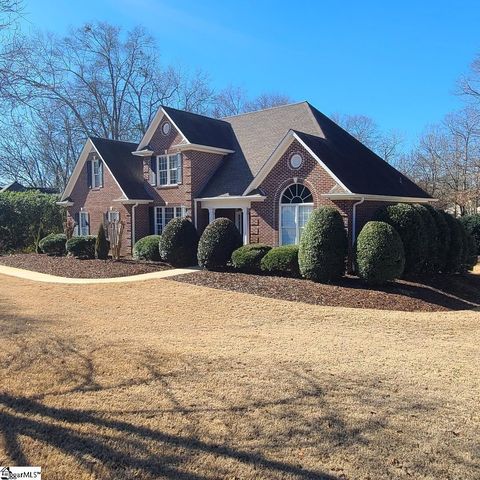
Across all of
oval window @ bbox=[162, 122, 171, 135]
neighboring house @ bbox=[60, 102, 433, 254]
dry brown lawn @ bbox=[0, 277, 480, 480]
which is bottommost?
dry brown lawn @ bbox=[0, 277, 480, 480]

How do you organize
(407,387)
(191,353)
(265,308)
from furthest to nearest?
(265,308)
(191,353)
(407,387)

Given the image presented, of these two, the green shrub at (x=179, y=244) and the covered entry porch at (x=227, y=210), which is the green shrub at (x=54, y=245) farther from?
the green shrub at (x=179, y=244)

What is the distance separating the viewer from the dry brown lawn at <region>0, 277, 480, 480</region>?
396 cm

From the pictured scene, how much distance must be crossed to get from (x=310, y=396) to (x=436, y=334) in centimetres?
482

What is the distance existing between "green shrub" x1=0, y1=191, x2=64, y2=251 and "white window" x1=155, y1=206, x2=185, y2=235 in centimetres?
723

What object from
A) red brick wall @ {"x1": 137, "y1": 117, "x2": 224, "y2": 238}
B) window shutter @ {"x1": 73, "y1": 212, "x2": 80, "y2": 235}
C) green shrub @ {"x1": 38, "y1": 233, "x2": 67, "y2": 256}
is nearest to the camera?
red brick wall @ {"x1": 137, "y1": 117, "x2": 224, "y2": 238}

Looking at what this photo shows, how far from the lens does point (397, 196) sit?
1786 centimetres

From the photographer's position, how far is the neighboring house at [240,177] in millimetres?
16875

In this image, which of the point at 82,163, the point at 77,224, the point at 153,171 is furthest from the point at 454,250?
the point at 77,224

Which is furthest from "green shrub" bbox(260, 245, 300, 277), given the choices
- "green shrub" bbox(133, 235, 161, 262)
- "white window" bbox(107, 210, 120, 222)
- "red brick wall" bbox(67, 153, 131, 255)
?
"white window" bbox(107, 210, 120, 222)

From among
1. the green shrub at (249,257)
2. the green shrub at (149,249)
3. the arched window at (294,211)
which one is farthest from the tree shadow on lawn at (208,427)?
the green shrub at (149,249)

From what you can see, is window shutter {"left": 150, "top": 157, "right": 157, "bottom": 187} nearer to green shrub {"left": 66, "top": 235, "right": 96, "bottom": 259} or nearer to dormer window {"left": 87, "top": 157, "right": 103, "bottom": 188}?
dormer window {"left": 87, "top": 157, "right": 103, "bottom": 188}

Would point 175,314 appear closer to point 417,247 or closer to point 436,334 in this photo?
point 436,334

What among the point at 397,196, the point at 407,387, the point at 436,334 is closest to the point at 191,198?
the point at 397,196
